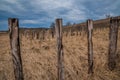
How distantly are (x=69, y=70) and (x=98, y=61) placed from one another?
1.30m

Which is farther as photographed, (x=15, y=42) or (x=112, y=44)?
(x=112, y=44)

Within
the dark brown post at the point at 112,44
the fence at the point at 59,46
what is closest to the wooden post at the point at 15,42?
the fence at the point at 59,46

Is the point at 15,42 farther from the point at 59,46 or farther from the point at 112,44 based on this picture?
the point at 112,44

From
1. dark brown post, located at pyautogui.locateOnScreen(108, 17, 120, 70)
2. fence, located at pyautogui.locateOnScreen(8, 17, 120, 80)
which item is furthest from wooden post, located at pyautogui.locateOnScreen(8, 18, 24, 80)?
dark brown post, located at pyautogui.locateOnScreen(108, 17, 120, 70)

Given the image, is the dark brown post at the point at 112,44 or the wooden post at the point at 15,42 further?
the dark brown post at the point at 112,44

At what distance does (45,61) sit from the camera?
6.12 metres

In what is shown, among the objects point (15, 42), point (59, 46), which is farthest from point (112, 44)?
point (15, 42)

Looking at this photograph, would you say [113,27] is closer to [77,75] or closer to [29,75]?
[77,75]

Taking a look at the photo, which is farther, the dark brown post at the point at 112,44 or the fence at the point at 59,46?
the dark brown post at the point at 112,44

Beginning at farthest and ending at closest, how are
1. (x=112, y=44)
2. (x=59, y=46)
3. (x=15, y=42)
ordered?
(x=112, y=44) < (x=59, y=46) < (x=15, y=42)

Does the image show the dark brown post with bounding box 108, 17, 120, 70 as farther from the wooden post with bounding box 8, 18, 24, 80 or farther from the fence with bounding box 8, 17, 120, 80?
the wooden post with bounding box 8, 18, 24, 80

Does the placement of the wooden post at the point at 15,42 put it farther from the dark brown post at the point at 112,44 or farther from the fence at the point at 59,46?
the dark brown post at the point at 112,44

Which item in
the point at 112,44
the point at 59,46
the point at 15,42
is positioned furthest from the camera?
the point at 112,44

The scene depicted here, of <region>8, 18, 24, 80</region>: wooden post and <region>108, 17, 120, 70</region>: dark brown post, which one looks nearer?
<region>8, 18, 24, 80</region>: wooden post
